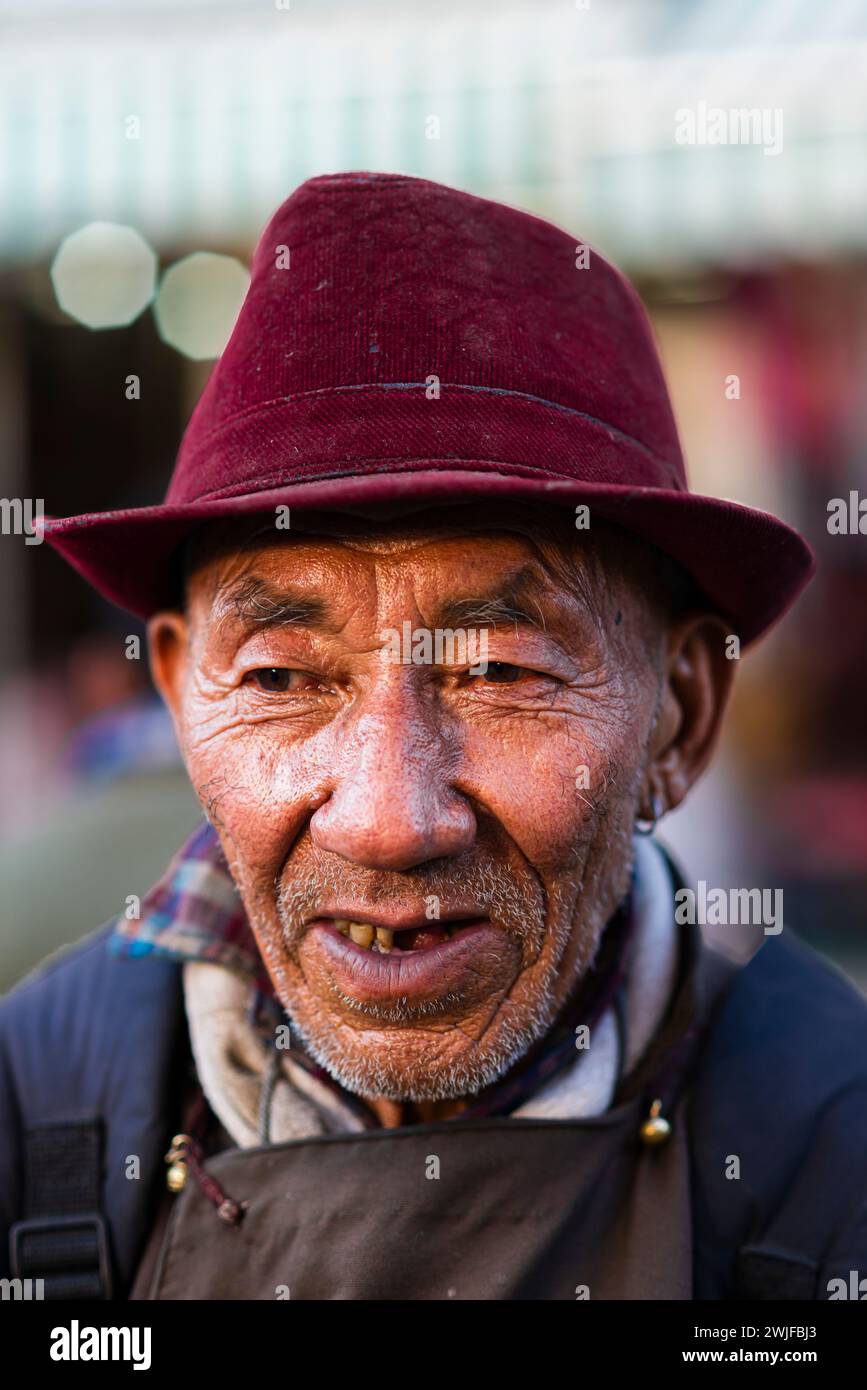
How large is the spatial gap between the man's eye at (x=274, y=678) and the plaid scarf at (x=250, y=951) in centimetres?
44

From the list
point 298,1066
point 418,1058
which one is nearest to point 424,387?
point 418,1058

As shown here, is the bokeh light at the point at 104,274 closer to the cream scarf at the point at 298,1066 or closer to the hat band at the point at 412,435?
the hat band at the point at 412,435

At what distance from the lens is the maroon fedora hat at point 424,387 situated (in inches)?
53.4

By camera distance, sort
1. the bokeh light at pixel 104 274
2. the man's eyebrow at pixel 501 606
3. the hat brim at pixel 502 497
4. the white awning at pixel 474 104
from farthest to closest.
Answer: the bokeh light at pixel 104 274 < the white awning at pixel 474 104 < the man's eyebrow at pixel 501 606 < the hat brim at pixel 502 497

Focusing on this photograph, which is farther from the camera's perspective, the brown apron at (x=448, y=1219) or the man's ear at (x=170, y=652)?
the man's ear at (x=170, y=652)

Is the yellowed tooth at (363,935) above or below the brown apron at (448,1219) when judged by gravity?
above

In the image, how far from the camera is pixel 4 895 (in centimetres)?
336

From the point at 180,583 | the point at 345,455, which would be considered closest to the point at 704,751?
the point at 345,455

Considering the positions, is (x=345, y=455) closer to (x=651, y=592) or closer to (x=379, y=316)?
(x=379, y=316)

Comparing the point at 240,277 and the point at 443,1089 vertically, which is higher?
the point at 240,277

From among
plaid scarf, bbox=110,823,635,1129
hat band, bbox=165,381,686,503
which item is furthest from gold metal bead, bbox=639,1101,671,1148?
hat band, bbox=165,381,686,503

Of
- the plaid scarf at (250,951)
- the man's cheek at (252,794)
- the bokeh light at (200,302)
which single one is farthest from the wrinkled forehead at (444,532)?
the bokeh light at (200,302)

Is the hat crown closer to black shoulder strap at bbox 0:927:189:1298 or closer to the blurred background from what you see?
black shoulder strap at bbox 0:927:189:1298

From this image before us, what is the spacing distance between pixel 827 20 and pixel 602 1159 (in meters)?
4.88
